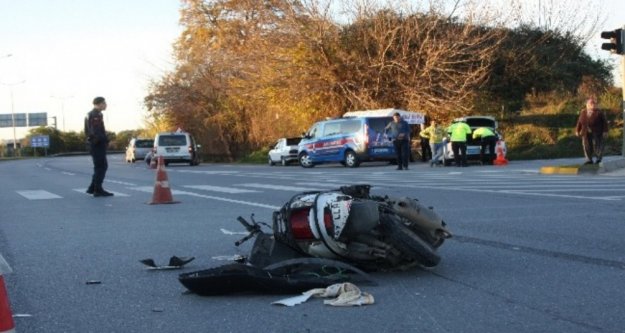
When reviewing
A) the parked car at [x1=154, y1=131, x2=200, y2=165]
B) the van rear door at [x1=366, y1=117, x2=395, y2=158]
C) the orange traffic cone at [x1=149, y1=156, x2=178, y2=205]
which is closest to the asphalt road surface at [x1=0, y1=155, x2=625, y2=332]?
the orange traffic cone at [x1=149, y1=156, x2=178, y2=205]

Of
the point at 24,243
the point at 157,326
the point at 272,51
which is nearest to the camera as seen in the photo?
the point at 157,326

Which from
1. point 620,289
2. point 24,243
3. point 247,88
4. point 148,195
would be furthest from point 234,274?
point 247,88

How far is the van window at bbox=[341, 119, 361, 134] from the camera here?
1193 inches

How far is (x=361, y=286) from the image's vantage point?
5688mm

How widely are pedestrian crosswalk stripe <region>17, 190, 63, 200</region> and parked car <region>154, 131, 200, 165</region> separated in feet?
73.0

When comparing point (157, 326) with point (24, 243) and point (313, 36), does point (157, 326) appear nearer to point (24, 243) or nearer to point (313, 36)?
point (24, 243)

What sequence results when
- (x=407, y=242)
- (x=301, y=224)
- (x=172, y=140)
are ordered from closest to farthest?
(x=407, y=242)
(x=301, y=224)
(x=172, y=140)

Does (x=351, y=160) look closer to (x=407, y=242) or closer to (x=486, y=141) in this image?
(x=486, y=141)

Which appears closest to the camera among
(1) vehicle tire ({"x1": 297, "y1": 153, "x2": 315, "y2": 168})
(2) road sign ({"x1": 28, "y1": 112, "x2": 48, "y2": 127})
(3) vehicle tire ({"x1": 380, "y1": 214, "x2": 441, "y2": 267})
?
(3) vehicle tire ({"x1": 380, "y1": 214, "x2": 441, "y2": 267})

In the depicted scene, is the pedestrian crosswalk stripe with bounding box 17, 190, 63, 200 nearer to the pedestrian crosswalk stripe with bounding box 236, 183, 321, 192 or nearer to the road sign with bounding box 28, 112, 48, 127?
the pedestrian crosswalk stripe with bounding box 236, 183, 321, 192

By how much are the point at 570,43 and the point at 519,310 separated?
1573 inches

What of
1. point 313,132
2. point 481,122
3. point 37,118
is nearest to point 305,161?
point 313,132

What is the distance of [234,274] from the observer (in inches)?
214

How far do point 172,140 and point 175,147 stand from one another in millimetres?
481
